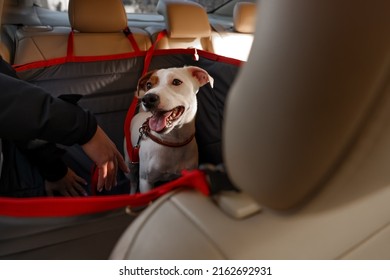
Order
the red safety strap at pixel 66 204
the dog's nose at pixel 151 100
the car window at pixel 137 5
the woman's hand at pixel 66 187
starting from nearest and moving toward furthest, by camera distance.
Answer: the red safety strap at pixel 66 204 < the woman's hand at pixel 66 187 < the dog's nose at pixel 151 100 < the car window at pixel 137 5

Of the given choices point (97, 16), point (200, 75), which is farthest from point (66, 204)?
point (97, 16)

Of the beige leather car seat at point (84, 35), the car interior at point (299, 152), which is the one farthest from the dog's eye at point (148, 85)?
the car interior at point (299, 152)

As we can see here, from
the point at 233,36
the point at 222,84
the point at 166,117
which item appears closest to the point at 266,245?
the point at 166,117

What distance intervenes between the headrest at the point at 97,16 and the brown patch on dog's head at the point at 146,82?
0.35 metres

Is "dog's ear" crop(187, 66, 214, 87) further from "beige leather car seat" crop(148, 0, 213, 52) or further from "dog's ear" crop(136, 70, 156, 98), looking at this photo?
"beige leather car seat" crop(148, 0, 213, 52)

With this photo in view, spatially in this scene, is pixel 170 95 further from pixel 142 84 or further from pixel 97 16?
pixel 97 16

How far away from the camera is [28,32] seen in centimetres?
160

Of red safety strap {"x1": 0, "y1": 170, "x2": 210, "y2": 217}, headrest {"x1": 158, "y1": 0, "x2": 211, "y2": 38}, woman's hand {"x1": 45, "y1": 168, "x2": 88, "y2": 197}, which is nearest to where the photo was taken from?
red safety strap {"x1": 0, "y1": 170, "x2": 210, "y2": 217}

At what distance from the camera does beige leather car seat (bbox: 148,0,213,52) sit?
1.81 meters

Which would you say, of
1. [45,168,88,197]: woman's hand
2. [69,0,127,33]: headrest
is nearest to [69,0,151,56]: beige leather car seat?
[69,0,127,33]: headrest

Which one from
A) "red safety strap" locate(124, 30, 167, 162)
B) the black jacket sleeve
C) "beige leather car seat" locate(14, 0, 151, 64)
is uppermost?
the black jacket sleeve

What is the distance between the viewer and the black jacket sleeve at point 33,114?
612mm

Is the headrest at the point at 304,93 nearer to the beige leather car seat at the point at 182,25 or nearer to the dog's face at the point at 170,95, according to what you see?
the dog's face at the point at 170,95
